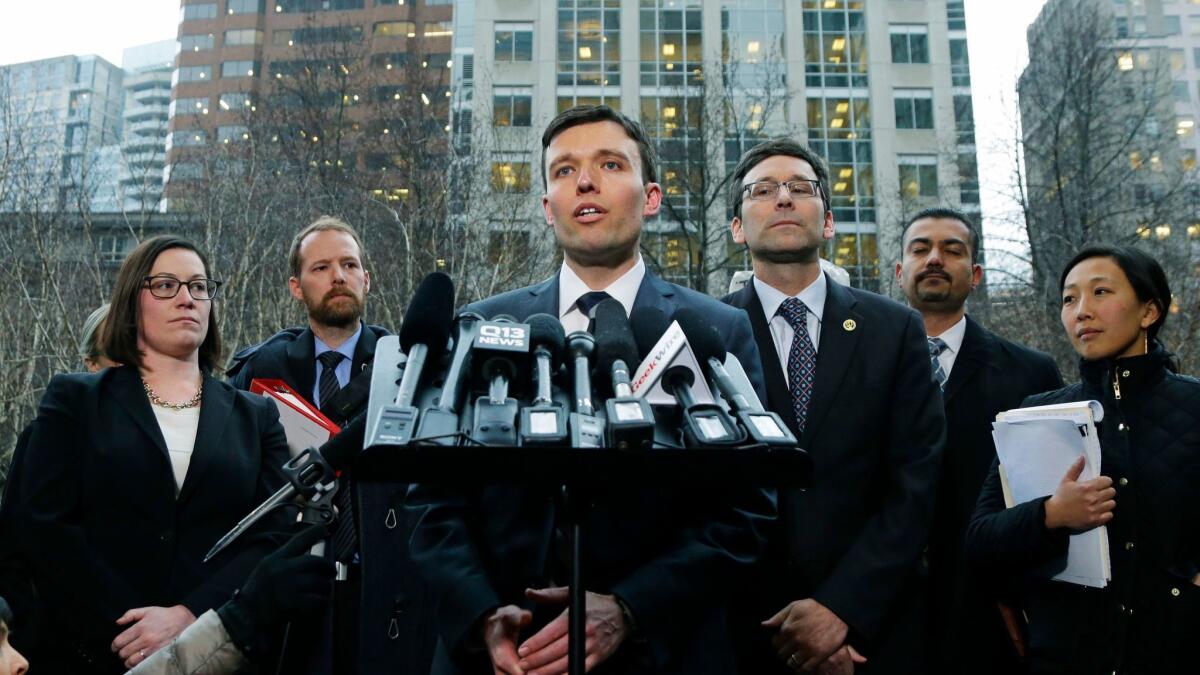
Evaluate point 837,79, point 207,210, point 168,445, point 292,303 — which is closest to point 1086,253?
point 168,445

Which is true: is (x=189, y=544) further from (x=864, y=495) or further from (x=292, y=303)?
(x=292, y=303)

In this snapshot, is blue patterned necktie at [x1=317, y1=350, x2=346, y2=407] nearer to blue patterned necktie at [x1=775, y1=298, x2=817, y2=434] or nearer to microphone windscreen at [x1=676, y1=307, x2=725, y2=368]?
blue patterned necktie at [x1=775, y1=298, x2=817, y2=434]

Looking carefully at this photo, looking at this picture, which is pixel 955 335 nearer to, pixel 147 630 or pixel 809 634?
pixel 809 634

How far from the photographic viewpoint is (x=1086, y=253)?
164 inches

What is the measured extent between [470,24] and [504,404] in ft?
141

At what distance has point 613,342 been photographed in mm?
2000

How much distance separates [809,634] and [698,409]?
1.49m

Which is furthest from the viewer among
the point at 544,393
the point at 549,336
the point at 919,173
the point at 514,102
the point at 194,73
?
the point at 194,73

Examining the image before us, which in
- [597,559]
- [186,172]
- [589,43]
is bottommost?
[597,559]

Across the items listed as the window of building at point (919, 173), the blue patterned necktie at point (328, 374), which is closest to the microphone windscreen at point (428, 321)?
the blue patterned necktie at point (328, 374)

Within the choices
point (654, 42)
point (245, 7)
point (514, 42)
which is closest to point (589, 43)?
point (654, 42)

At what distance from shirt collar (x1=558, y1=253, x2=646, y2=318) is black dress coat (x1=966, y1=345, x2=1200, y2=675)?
1975 mm

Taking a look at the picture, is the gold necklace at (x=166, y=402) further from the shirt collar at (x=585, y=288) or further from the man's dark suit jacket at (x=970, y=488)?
the man's dark suit jacket at (x=970, y=488)

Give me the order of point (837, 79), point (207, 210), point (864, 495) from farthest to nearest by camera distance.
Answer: point (837, 79), point (207, 210), point (864, 495)
